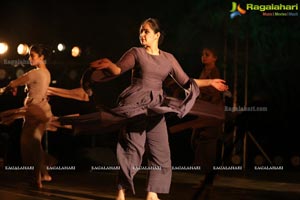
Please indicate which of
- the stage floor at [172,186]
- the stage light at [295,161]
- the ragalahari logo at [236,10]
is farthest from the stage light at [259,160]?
the ragalahari logo at [236,10]

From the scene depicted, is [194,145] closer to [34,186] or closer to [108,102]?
[34,186]

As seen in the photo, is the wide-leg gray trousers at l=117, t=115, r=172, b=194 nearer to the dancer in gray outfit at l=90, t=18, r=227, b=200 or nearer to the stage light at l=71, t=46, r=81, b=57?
the dancer in gray outfit at l=90, t=18, r=227, b=200

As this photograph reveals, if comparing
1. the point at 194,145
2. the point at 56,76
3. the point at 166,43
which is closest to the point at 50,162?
the point at 194,145

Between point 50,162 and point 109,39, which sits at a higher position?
point 109,39

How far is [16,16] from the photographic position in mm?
9820

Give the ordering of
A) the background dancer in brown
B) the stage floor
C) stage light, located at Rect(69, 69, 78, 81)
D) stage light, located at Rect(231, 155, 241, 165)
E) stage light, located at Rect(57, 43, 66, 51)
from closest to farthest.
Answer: the stage floor
the background dancer in brown
stage light, located at Rect(57, 43, 66, 51)
stage light, located at Rect(231, 155, 241, 165)
stage light, located at Rect(69, 69, 78, 81)

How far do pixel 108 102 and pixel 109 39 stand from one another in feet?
3.45

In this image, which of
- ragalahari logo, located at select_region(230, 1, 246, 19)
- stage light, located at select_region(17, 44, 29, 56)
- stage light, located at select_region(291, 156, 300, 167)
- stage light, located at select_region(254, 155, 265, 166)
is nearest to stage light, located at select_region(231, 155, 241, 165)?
stage light, located at select_region(254, 155, 265, 166)

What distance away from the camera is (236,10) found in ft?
28.9

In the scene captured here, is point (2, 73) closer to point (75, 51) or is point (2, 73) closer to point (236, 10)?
point (75, 51)

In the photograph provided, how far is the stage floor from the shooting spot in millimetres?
5766

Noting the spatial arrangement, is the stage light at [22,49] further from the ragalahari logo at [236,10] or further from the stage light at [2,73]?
the ragalahari logo at [236,10]

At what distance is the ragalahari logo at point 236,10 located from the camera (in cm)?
876

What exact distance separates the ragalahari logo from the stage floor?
91.1 inches
